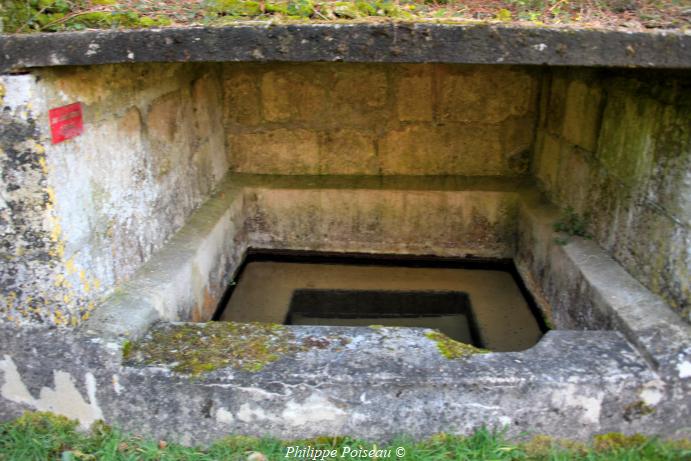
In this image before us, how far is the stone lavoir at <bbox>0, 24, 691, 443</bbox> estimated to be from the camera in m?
1.85

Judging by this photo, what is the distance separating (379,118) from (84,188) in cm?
245

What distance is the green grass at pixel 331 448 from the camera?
2.04m

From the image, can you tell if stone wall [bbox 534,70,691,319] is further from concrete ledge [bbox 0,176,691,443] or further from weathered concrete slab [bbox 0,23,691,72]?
weathered concrete slab [bbox 0,23,691,72]

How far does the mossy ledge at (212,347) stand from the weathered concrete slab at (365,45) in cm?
107

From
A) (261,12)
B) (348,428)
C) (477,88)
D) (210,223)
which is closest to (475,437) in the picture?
(348,428)

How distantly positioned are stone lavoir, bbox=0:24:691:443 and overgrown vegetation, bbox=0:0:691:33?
90mm

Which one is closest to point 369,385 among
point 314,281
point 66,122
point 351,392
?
point 351,392

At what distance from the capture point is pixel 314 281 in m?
3.98

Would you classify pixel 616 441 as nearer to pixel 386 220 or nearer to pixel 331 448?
pixel 331 448

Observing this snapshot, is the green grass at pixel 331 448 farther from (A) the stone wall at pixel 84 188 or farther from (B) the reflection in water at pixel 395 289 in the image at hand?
(B) the reflection in water at pixel 395 289

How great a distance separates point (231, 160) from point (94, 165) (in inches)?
82.1

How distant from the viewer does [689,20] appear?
1.85m

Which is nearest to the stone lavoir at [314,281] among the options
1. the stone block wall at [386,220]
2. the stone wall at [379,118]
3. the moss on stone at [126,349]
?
the moss on stone at [126,349]

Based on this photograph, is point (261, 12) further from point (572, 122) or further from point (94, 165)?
point (572, 122)
